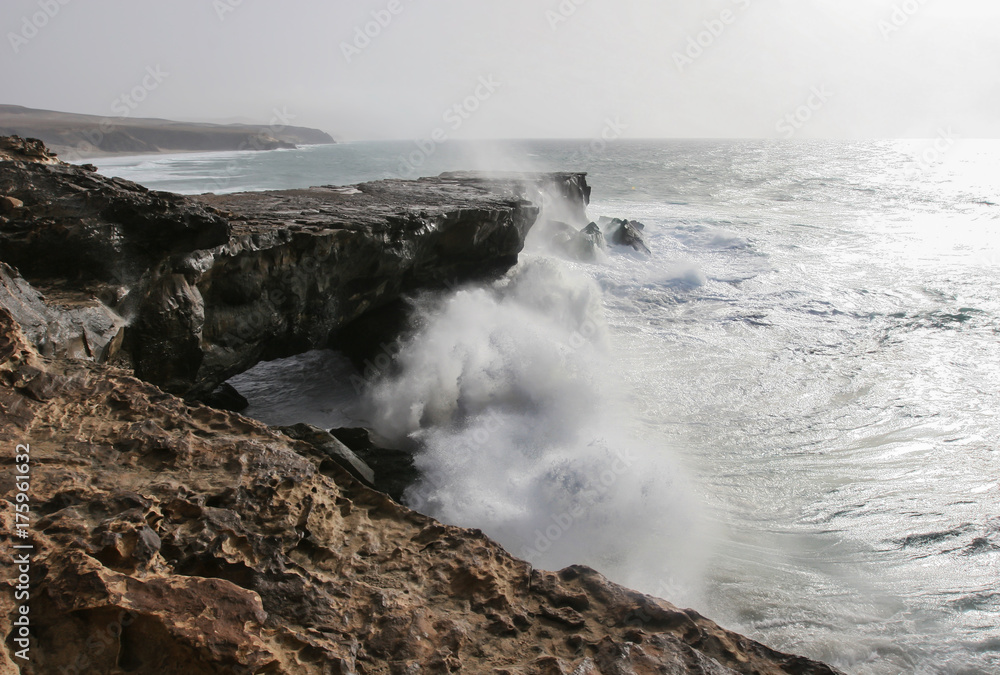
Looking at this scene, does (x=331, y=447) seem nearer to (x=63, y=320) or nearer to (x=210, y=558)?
(x=63, y=320)

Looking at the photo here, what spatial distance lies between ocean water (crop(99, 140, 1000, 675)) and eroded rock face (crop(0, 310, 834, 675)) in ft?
6.85

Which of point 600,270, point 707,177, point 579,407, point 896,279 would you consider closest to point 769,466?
point 579,407

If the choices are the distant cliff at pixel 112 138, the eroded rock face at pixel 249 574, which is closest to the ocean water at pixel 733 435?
the eroded rock face at pixel 249 574

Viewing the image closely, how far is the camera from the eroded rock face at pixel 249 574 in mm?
1623

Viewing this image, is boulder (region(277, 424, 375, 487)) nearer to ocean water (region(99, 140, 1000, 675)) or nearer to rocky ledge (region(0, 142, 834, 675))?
ocean water (region(99, 140, 1000, 675))

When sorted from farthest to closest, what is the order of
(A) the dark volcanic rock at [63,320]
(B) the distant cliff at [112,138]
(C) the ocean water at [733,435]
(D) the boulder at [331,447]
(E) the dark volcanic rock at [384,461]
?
(B) the distant cliff at [112,138] → (E) the dark volcanic rock at [384,461] → (C) the ocean water at [733,435] → (D) the boulder at [331,447] → (A) the dark volcanic rock at [63,320]

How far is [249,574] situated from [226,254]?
11.1 ft

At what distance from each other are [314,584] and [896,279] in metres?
14.2

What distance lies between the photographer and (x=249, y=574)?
201cm

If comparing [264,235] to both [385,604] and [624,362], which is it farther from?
[624,362]

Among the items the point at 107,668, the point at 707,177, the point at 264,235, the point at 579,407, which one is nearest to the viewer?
the point at 107,668

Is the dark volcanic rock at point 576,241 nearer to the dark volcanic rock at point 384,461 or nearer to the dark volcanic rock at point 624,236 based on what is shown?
the dark volcanic rock at point 624,236

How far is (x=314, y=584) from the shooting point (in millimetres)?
2072

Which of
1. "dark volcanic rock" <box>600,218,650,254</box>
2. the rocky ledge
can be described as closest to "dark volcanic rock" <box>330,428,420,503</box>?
the rocky ledge
